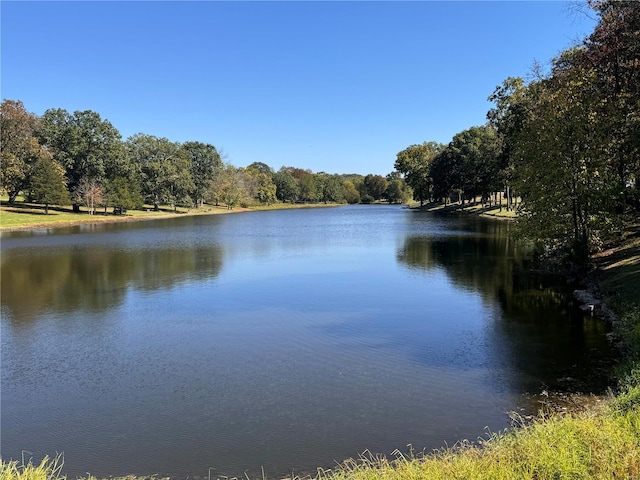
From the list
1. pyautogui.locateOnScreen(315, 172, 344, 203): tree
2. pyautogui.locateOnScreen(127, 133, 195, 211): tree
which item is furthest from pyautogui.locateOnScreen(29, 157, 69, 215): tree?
pyautogui.locateOnScreen(315, 172, 344, 203): tree

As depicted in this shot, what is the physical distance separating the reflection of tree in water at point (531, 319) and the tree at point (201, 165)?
250 ft

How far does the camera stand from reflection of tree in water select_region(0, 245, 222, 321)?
728 inches

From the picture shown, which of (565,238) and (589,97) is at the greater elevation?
(589,97)

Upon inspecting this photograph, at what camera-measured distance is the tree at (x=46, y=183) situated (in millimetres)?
61312

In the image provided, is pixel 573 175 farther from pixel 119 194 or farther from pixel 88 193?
pixel 119 194

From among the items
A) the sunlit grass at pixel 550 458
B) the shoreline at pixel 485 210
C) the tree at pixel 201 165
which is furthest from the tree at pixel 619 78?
the tree at pixel 201 165

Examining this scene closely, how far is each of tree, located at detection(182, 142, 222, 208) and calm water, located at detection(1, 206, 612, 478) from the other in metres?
78.2

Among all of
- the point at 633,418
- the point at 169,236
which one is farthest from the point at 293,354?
the point at 169,236

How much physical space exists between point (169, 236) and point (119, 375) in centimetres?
3503

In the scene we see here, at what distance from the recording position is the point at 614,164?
2086cm

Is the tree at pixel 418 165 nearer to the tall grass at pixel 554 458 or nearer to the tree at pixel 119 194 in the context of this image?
the tree at pixel 119 194

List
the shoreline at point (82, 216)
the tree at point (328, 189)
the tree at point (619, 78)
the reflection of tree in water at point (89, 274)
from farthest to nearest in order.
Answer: the tree at point (328, 189)
the shoreline at point (82, 216)
the reflection of tree in water at point (89, 274)
the tree at point (619, 78)

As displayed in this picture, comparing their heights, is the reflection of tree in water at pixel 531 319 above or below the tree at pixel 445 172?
below

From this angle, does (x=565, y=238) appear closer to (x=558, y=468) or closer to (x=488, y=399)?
(x=488, y=399)
